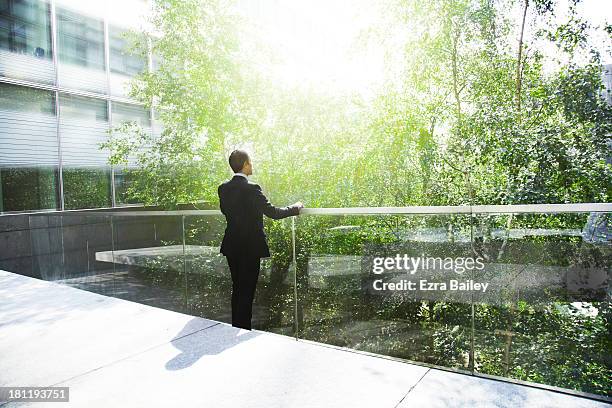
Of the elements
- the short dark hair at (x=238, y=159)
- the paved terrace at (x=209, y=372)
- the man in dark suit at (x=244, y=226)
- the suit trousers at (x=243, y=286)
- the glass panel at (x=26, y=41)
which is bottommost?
the paved terrace at (x=209, y=372)

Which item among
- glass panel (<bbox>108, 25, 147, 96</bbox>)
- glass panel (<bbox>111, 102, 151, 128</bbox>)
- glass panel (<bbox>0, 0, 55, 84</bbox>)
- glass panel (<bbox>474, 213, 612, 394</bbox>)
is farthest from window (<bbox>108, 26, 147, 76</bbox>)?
glass panel (<bbox>474, 213, 612, 394</bbox>)

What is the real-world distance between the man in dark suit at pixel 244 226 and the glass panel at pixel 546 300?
1.86 m

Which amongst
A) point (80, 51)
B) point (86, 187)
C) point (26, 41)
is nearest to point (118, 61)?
point (80, 51)

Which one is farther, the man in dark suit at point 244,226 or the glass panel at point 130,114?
the glass panel at point 130,114

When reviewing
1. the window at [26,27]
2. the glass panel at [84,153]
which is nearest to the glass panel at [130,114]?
the glass panel at [84,153]

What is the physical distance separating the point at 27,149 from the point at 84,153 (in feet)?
4.24

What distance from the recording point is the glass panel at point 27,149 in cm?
942

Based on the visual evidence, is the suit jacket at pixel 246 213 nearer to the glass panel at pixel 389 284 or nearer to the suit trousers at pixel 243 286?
the suit trousers at pixel 243 286

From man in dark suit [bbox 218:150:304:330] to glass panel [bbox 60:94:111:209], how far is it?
8245mm

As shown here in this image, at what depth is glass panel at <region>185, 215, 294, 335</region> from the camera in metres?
4.65

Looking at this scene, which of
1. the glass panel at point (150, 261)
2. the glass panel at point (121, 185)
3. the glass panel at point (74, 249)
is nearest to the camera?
the glass panel at point (150, 261)

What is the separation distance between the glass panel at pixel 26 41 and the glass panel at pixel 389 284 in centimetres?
902

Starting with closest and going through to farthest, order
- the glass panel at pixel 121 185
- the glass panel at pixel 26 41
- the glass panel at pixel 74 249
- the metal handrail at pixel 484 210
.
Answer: the metal handrail at pixel 484 210, the glass panel at pixel 74 249, the glass panel at pixel 26 41, the glass panel at pixel 121 185

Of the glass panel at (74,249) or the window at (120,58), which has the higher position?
the window at (120,58)
